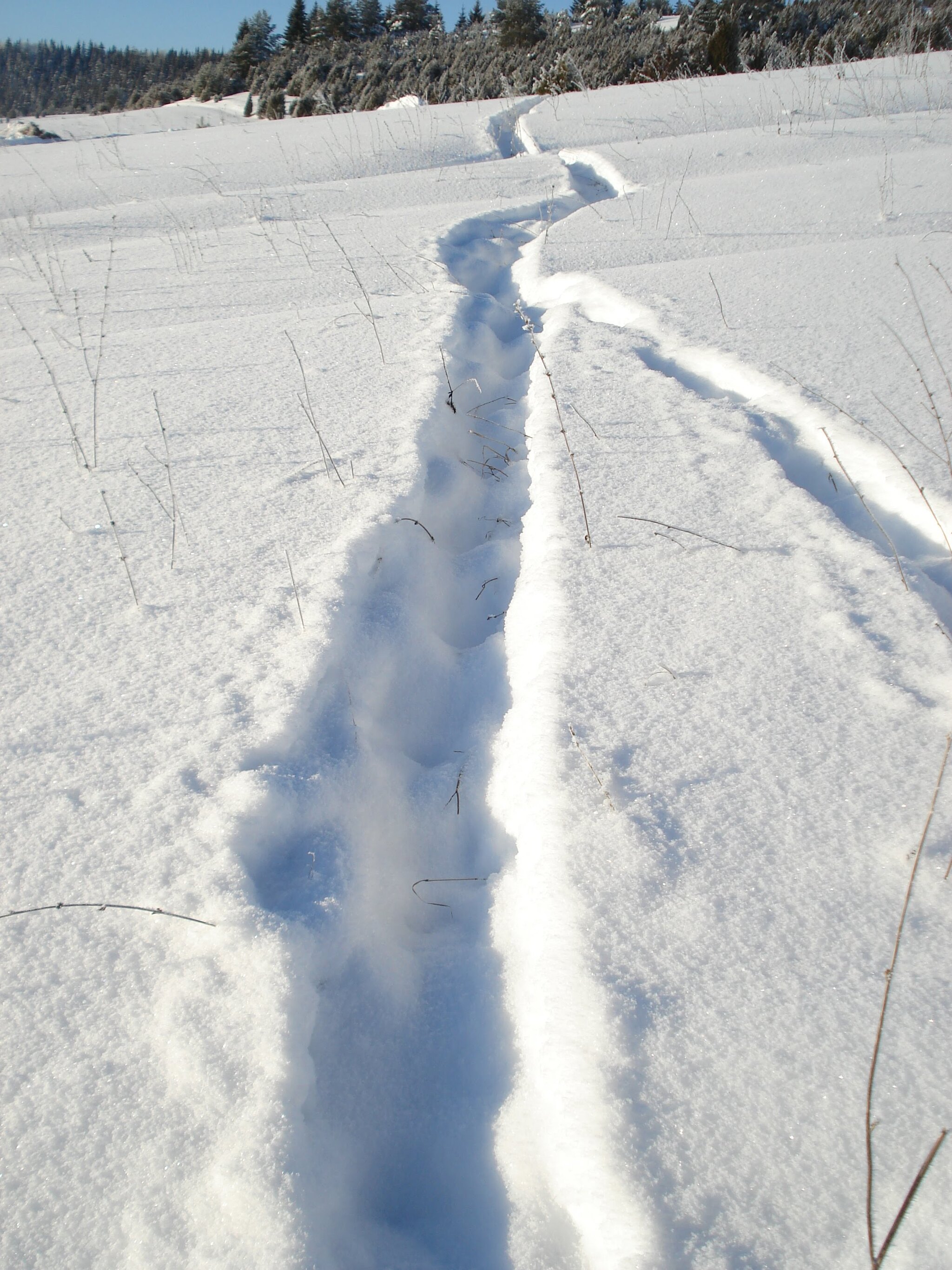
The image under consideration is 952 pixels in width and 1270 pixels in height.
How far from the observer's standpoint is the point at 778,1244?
0.72 meters

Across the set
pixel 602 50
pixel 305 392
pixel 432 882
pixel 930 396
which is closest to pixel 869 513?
pixel 930 396

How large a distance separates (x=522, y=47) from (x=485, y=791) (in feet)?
64.9

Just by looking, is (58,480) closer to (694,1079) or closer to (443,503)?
(443,503)

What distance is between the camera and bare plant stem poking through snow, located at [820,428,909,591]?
1480 millimetres

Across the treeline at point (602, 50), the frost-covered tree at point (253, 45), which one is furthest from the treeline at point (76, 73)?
the treeline at point (602, 50)

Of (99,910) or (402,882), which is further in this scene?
(402,882)

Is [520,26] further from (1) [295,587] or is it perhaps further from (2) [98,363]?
(1) [295,587]

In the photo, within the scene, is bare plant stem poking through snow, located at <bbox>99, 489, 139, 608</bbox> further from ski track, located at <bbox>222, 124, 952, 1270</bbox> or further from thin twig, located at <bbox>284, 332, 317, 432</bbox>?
thin twig, located at <bbox>284, 332, 317, 432</bbox>

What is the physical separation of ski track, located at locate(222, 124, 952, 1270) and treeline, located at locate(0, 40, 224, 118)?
1922 inches

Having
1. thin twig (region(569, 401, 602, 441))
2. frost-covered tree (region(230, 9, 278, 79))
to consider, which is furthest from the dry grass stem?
frost-covered tree (region(230, 9, 278, 79))

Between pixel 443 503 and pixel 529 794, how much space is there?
1.19 meters

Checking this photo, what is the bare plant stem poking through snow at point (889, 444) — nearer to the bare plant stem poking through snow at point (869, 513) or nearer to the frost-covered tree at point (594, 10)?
the bare plant stem poking through snow at point (869, 513)

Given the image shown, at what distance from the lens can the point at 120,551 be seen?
1771mm

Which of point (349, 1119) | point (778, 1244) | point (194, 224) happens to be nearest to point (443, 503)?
point (349, 1119)
